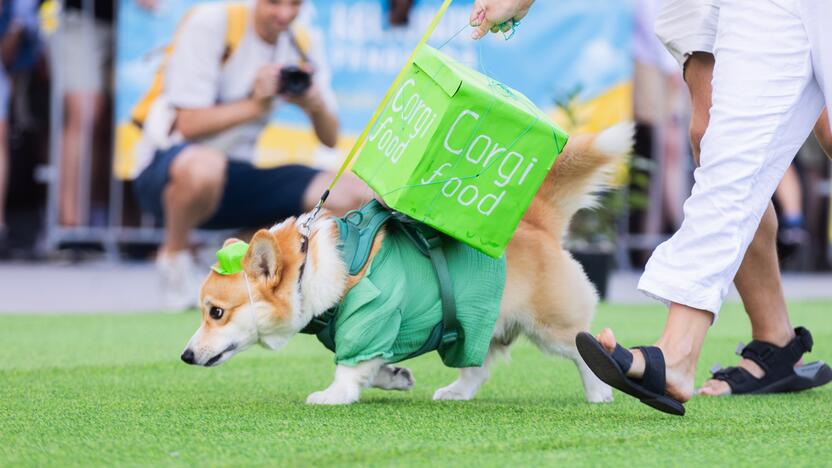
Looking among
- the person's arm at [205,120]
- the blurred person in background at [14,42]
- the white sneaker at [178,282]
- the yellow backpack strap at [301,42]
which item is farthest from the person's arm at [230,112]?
the blurred person in background at [14,42]

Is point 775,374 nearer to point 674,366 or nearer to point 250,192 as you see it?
point 674,366

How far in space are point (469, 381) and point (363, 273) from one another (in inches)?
21.5

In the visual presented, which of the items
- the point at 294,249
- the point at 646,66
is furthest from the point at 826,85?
the point at 646,66

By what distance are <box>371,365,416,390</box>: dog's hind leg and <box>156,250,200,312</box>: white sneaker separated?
11.1 feet

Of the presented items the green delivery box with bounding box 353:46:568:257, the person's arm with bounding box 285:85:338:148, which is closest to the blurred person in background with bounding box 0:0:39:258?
the person's arm with bounding box 285:85:338:148

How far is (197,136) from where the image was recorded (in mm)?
7434

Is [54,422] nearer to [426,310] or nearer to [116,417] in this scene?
[116,417]

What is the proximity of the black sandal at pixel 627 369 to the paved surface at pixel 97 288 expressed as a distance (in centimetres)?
414

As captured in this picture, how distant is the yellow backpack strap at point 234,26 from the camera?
7.48 meters

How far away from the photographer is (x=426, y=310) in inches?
118

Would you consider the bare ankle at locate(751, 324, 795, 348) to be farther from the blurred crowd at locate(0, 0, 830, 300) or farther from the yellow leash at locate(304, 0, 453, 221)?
the blurred crowd at locate(0, 0, 830, 300)

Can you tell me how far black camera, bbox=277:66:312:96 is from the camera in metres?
7.79

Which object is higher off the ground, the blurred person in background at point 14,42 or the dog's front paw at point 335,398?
the dog's front paw at point 335,398

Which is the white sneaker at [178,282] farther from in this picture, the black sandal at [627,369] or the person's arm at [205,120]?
the black sandal at [627,369]
